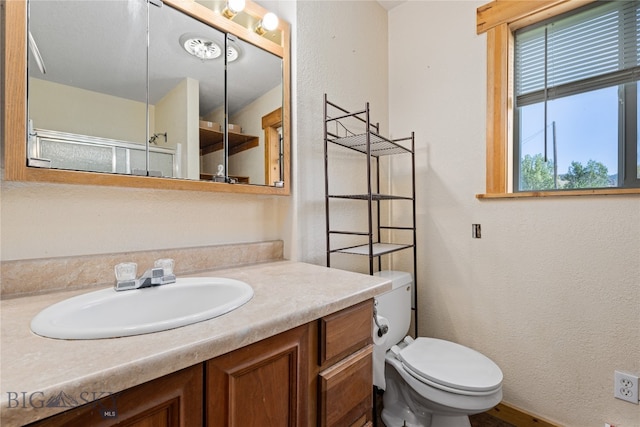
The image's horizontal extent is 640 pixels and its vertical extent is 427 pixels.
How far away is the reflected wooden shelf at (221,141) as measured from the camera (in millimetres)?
1179

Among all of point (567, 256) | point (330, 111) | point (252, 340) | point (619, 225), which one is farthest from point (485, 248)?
point (252, 340)

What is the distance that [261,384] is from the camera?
2.12 feet

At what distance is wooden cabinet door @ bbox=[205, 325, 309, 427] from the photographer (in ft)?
1.88

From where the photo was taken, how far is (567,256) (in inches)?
51.9

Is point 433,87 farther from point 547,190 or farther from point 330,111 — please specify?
point 547,190

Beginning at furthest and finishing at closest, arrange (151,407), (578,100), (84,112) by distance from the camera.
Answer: (578,100)
(84,112)
(151,407)

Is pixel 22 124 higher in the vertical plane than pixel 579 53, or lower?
lower

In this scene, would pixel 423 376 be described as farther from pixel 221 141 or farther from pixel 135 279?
pixel 221 141

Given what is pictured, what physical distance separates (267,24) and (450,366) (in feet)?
5.73

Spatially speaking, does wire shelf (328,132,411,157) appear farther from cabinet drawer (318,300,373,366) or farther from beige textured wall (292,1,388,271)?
cabinet drawer (318,300,373,366)

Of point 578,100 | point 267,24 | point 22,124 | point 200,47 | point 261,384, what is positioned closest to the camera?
point 261,384

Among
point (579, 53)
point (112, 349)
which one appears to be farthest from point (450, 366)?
point (579, 53)

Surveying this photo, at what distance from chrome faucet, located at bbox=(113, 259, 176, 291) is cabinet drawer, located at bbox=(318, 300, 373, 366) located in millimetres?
531

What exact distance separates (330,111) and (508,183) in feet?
3.47
